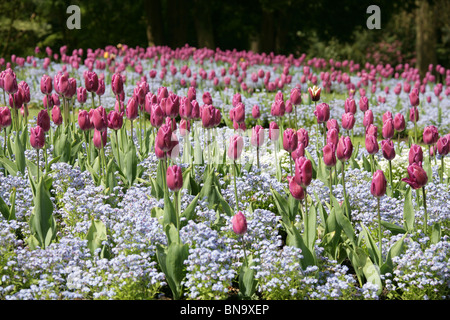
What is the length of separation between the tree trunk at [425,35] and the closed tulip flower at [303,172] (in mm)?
15382

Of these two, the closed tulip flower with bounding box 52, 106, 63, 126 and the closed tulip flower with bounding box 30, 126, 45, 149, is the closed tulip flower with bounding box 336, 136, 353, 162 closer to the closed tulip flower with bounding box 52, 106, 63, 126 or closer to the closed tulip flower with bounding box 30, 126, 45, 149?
the closed tulip flower with bounding box 30, 126, 45, 149

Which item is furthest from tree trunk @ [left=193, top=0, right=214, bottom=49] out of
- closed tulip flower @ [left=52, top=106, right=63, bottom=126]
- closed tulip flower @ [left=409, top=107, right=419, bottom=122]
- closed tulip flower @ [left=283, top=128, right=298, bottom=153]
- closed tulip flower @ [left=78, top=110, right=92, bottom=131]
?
closed tulip flower @ [left=283, top=128, right=298, bottom=153]

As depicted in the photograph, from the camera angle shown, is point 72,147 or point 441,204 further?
point 72,147

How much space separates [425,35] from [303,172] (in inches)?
622

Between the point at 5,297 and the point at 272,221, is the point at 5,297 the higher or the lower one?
the lower one

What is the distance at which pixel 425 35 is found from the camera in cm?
1770

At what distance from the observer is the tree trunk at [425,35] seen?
17.5m

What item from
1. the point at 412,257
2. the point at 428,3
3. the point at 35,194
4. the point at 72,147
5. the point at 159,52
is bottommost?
the point at 412,257

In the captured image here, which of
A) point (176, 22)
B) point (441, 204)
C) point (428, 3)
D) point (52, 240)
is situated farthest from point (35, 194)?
point (176, 22)

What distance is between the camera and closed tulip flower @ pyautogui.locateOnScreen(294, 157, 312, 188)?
130 inches

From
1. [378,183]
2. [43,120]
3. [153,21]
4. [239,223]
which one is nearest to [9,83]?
[43,120]

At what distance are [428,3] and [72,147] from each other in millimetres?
14515

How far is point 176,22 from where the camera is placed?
67.3 ft
